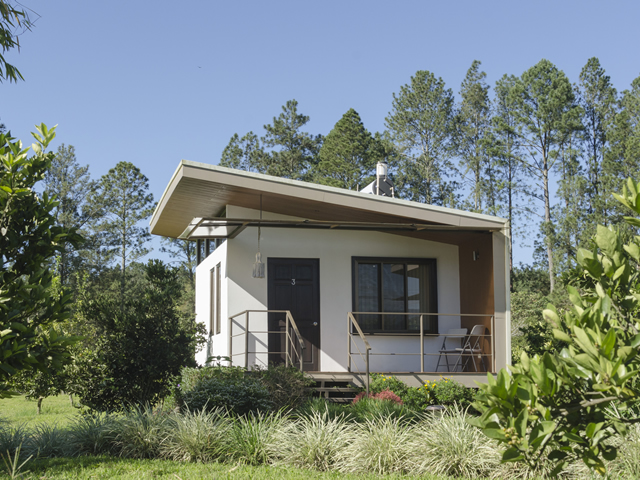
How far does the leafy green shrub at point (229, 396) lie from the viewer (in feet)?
26.1

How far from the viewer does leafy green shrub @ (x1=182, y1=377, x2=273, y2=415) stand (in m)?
7.95

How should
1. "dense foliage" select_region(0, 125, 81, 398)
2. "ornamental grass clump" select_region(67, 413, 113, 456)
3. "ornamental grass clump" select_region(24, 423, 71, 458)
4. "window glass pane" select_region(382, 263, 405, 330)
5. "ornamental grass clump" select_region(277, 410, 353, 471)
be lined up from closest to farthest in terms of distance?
"dense foliage" select_region(0, 125, 81, 398), "ornamental grass clump" select_region(277, 410, 353, 471), "ornamental grass clump" select_region(24, 423, 71, 458), "ornamental grass clump" select_region(67, 413, 113, 456), "window glass pane" select_region(382, 263, 405, 330)

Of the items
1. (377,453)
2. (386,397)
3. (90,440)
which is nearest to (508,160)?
(386,397)

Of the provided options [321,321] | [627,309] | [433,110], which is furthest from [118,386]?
[433,110]

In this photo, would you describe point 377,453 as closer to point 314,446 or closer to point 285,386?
point 314,446

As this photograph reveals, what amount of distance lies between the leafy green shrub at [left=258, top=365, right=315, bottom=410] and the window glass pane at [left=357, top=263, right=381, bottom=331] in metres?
2.94

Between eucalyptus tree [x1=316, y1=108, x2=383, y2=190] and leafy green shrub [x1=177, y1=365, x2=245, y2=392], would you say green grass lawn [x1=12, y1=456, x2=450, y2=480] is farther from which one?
eucalyptus tree [x1=316, y1=108, x2=383, y2=190]

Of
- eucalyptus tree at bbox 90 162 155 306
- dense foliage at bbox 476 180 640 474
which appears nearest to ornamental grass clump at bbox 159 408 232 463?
dense foliage at bbox 476 180 640 474

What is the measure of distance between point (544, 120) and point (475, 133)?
4554mm

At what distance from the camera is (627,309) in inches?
98.1

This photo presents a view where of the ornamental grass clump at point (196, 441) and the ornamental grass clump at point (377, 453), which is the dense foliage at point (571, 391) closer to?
the ornamental grass clump at point (377, 453)

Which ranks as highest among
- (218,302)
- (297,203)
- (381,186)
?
(381,186)

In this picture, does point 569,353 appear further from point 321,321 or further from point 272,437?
point 321,321

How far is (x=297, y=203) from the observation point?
35.7 ft
